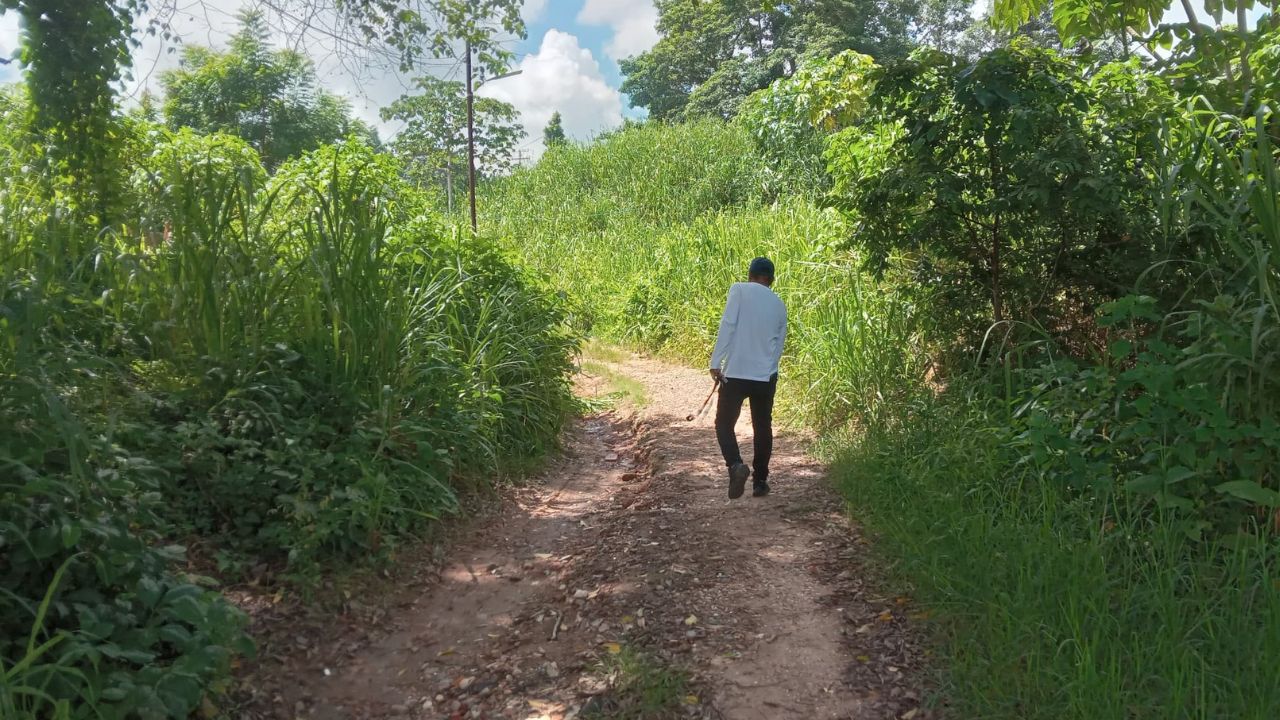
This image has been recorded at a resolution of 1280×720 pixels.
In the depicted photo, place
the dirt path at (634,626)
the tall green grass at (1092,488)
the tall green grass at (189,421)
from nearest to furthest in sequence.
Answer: the tall green grass at (189,421)
the tall green grass at (1092,488)
the dirt path at (634,626)

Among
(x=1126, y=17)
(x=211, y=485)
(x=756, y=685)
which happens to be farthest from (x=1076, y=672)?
(x=1126, y=17)

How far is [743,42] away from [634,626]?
97.2 feet

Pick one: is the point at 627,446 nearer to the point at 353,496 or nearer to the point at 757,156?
the point at 353,496

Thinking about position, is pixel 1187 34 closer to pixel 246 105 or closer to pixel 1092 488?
pixel 1092 488

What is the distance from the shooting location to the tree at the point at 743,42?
26.9m

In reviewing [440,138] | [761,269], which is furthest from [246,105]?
[761,269]

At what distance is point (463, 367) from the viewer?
6027 millimetres

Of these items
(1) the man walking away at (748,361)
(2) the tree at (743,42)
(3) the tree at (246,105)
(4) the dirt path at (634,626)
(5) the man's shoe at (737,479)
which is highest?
(2) the tree at (743,42)

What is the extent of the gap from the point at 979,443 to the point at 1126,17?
329 cm

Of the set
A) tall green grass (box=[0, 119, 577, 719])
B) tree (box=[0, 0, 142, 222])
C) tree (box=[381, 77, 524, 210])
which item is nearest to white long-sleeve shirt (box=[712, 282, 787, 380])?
tall green grass (box=[0, 119, 577, 719])

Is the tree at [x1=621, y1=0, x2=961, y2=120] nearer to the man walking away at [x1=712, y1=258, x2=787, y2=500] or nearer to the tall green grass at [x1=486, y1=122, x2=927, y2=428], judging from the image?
the tall green grass at [x1=486, y1=122, x2=927, y2=428]

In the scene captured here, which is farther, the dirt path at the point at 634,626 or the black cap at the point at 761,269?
the black cap at the point at 761,269

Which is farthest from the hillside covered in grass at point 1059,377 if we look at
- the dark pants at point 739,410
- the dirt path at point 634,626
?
the dark pants at point 739,410

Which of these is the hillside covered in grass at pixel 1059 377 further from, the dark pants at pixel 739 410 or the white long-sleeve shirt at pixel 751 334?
the white long-sleeve shirt at pixel 751 334
